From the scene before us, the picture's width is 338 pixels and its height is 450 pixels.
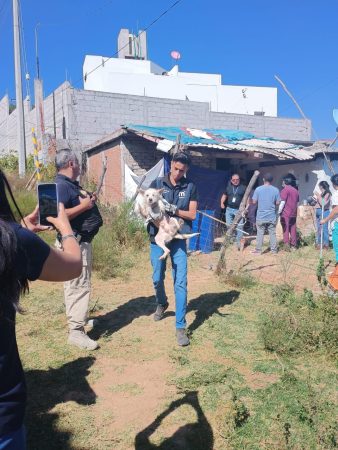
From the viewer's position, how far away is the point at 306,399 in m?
2.85

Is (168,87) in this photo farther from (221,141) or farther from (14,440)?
(14,440)

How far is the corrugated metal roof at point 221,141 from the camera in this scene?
9.30 metres

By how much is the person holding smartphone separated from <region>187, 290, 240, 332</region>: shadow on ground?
3.15m

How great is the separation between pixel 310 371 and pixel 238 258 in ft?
16.1

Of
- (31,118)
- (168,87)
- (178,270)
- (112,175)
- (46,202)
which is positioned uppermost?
(168,87)

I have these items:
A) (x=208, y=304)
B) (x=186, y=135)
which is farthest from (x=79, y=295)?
(x=186, y=135)

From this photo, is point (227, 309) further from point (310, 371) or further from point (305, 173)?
point (305, 173)

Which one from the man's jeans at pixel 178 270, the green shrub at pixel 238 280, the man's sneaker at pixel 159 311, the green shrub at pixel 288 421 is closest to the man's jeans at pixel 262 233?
the green shrub at pixel 238 280

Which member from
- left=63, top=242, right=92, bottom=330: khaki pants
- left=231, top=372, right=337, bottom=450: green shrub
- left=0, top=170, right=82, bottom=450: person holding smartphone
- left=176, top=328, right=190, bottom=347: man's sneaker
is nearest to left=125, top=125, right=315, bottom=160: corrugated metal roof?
left=63, top=242, right=92, bottom=330: khaki pants

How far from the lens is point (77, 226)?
3.71 m

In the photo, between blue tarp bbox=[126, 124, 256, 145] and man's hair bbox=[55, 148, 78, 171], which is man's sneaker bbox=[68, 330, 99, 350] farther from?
blue tarp bbox=[126, 124, 256, 145]

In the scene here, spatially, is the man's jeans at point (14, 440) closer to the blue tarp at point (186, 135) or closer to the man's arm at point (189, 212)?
the man's arm at point (189, 212)

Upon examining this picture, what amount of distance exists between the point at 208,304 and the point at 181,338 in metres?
1.34

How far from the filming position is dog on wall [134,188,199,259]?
3924mm
